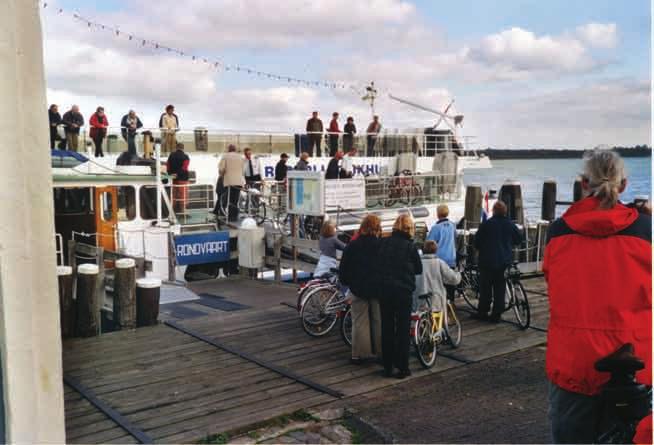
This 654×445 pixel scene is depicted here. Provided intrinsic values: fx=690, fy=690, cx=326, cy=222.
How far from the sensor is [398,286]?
6461 mm

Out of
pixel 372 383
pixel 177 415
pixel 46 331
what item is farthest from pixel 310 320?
pixel 46 331

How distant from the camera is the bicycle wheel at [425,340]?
698 cm

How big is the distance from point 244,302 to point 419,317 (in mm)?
4753

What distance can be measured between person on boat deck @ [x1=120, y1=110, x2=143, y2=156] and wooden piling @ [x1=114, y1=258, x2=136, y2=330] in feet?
29.9

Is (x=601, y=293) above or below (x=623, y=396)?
above

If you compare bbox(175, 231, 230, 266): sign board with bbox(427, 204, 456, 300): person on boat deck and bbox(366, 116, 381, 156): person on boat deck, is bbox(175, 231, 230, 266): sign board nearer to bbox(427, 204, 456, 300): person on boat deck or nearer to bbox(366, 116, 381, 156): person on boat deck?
bbox(427, 204, 456, 300): person on boat deck

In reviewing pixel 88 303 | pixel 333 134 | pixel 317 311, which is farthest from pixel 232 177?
pixel 317 311

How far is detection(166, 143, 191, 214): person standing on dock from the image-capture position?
15875 millimetres

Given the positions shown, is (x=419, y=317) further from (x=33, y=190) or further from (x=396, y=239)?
(x=33, y=190)

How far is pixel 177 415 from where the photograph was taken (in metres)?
5.70

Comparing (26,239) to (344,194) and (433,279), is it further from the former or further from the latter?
(344,194)

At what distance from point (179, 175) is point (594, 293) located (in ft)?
44.9

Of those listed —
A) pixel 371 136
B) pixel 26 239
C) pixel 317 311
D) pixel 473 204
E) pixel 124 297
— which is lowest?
pixel 317 311

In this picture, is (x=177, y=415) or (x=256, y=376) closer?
(x=177, y=415)
